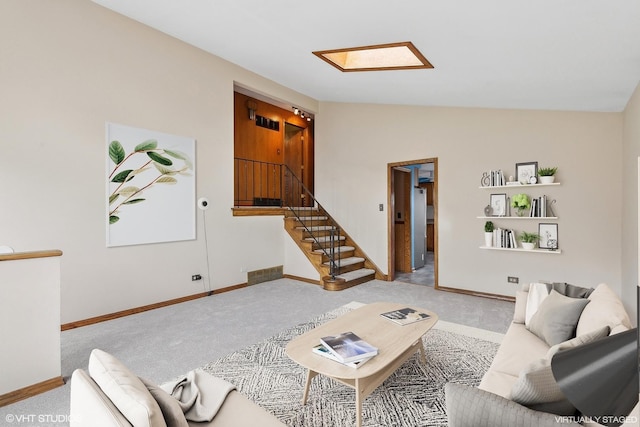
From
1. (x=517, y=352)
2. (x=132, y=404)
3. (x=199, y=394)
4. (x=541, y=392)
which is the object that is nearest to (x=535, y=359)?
(x=517, y=352)

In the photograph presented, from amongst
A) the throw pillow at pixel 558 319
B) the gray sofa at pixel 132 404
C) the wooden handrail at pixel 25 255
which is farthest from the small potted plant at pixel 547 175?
the wooden handrail at pixel 25 255

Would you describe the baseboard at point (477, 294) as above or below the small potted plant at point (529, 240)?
below

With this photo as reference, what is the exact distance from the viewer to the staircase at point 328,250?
5.39m

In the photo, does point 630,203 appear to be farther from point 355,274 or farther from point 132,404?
point 132,404

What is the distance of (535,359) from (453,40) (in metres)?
2.47

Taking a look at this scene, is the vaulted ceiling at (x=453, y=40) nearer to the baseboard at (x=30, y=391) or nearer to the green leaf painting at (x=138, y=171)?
the green leaf painting at (x=138, y=171)

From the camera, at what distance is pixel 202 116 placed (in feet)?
16.0

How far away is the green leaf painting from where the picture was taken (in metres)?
3.92

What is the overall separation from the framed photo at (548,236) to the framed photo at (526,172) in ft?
2.03

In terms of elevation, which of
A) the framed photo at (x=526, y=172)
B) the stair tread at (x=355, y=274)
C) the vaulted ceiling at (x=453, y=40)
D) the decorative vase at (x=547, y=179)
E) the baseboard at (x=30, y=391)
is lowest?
the baseboard at (x=30, y=391)

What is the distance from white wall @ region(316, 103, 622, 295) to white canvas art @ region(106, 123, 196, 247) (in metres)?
2.93

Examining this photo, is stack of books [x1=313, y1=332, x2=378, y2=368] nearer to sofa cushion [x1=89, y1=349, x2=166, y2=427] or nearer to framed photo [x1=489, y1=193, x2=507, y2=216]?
sofa cushion [x1=89, y1=349, x2=166, y2=427]

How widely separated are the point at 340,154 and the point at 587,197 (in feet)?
12.8

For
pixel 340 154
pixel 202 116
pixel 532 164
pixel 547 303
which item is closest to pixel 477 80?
pixel 532 164
